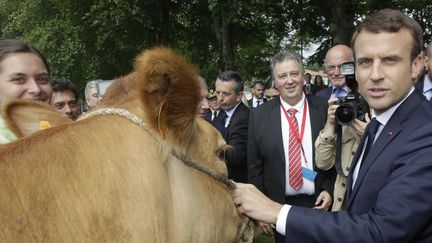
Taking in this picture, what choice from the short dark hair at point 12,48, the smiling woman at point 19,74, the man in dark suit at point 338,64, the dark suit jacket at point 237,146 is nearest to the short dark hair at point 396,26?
the smiling woman at point 19,74

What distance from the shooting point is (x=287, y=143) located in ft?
16.0

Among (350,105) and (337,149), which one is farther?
(337,149)

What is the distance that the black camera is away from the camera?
4.19m

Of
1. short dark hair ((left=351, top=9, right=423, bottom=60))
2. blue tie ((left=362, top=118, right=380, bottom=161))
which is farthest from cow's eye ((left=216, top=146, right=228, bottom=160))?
short dark hair ((left=351, top=9, right=423, bottom=60))

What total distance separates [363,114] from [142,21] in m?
20.6

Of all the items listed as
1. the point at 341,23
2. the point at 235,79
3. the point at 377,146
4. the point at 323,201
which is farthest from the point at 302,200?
the point at 341,23

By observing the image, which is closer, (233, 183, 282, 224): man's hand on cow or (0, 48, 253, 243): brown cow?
(0, 48, 253, 243): brown cow

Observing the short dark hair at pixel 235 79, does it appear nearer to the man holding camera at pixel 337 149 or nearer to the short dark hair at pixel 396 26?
the man holding camera at pixel 337 149

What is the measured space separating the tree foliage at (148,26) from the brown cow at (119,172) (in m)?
19.3

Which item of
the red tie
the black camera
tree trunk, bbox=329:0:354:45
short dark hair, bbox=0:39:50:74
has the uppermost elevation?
tree trunk, bbox=329:0:354:45

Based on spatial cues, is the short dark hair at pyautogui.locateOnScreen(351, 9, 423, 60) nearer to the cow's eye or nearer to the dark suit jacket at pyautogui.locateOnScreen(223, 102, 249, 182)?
the cow's eye

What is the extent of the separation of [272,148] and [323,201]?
739 mm

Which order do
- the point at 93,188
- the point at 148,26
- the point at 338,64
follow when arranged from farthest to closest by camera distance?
the point at 148,26
the point at 338,64
the point at 93,188

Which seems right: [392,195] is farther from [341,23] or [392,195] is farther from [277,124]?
[341,23]
